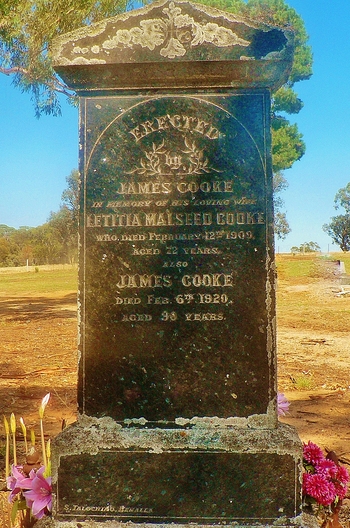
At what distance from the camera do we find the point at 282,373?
21.9 feet

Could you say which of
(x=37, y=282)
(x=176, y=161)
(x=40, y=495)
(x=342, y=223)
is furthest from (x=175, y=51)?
(x=342, y=223)

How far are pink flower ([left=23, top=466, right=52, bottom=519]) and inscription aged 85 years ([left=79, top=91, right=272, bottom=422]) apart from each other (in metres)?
0.43

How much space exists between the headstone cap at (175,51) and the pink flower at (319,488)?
2.02 meters

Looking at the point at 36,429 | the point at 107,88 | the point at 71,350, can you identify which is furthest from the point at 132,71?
the point at 71,350

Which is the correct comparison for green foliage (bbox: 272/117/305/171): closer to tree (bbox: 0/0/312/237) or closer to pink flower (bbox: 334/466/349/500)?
tree (bbox: 0/0/312/237)

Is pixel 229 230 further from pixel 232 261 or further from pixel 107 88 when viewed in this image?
pixel 107 88

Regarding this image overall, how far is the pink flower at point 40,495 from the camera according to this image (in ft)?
8.68

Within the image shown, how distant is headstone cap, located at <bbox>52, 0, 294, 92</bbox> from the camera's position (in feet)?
8.64

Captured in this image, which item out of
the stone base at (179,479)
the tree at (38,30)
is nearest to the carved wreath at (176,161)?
the stone base at (179,479)

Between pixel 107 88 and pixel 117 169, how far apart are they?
0.42m

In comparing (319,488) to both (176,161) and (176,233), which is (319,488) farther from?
(176,161)

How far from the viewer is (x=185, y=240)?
268 cm

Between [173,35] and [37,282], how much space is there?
2485cm

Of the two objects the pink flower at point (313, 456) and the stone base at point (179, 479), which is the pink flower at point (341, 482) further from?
the stone base at point (179, 479)
